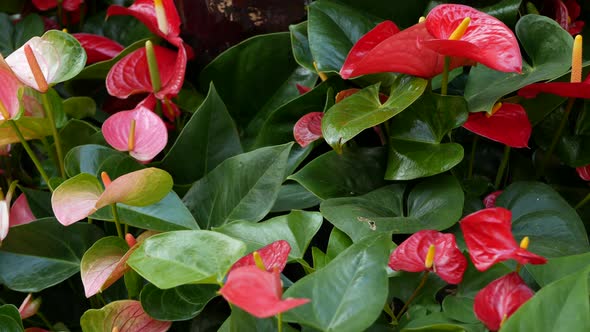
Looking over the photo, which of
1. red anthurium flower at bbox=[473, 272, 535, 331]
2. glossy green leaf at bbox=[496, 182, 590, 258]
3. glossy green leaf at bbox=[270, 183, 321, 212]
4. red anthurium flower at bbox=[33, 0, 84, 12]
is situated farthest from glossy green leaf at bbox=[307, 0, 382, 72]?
red anthurium flower at bbox=[33, 0, 84, 12]

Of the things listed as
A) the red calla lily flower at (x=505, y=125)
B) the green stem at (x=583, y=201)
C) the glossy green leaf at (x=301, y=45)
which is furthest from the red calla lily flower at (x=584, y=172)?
the glossy green leaf at (x=301, y=45)

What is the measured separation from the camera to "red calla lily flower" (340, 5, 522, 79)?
62cm

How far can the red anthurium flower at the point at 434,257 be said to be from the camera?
1.91 feet

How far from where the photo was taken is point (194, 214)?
0.77m

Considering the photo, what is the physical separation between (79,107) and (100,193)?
29 cm

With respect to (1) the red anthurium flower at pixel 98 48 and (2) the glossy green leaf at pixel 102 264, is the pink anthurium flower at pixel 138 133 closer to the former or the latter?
(2) the glossy green leaf at pixel 102 264

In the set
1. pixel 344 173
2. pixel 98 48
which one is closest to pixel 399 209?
pixel 344 173

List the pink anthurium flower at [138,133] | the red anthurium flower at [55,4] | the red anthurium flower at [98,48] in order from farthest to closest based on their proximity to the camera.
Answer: the red anthurium flower at [55,4]
the red anthurium flower at [98,48]
the pink anthurium flower at [138,133]

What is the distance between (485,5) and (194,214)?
0.47 metres

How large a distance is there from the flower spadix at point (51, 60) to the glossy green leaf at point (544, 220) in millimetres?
507

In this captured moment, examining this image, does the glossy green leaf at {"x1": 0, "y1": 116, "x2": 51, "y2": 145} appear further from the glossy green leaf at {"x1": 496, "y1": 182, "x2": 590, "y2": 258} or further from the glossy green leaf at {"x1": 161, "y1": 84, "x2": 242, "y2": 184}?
the glossy green leaf at {"x1": 496, "y1": 182, "x2": 590, "y2": 258}

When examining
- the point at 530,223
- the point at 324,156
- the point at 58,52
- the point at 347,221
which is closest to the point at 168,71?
the point at 58,52

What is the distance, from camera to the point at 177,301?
669mm

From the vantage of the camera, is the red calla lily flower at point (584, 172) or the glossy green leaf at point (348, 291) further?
the red calla lily flower at point (584, 172)
